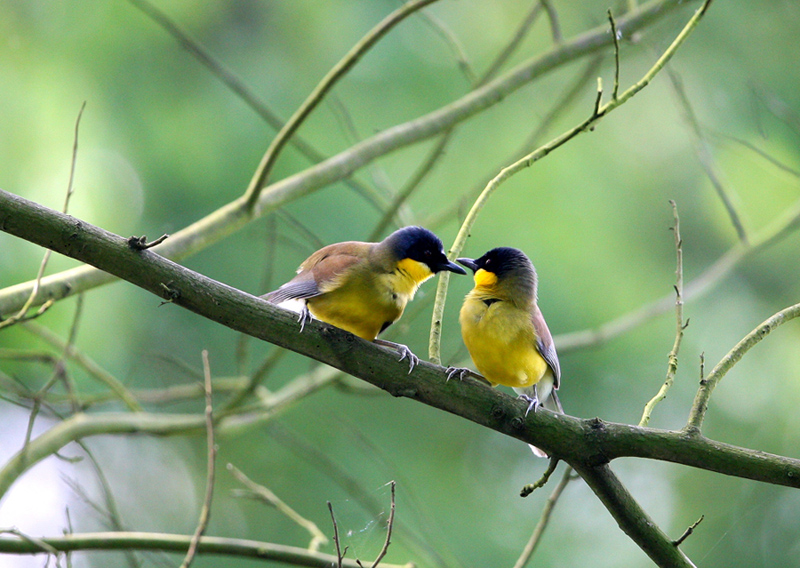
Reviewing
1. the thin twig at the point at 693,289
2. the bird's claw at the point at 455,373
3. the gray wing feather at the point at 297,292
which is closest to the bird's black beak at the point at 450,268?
the gray wing feather at the point at 297,292

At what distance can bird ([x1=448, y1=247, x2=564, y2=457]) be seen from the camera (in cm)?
325

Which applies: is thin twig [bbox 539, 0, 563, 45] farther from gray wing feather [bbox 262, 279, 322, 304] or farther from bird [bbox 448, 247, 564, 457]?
gray wing feather [bbox 262, 279, 322, 304]

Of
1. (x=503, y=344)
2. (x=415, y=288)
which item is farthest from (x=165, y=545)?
(x=503, y=344)

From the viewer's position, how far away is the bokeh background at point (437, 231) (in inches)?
262

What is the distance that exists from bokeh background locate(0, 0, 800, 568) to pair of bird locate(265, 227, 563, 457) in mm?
2461

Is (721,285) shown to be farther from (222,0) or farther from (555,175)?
(222,0)

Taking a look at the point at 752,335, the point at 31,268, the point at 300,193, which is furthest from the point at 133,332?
the point at 752,335

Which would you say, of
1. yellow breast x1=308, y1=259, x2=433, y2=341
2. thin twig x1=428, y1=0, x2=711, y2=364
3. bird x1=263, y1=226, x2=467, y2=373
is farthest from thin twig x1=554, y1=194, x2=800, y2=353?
thin twig x1=428, y1=0, x2=711, y2=364

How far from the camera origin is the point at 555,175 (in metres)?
7.64

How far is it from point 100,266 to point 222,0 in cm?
694

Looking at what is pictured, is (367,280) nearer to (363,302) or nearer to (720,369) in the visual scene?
(363,302)

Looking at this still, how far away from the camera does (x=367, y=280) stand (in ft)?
10.6

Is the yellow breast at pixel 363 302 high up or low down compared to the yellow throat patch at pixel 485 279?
down

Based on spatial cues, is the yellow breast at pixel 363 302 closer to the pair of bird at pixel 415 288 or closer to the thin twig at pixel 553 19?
the pair of bird at pixel 415 288
